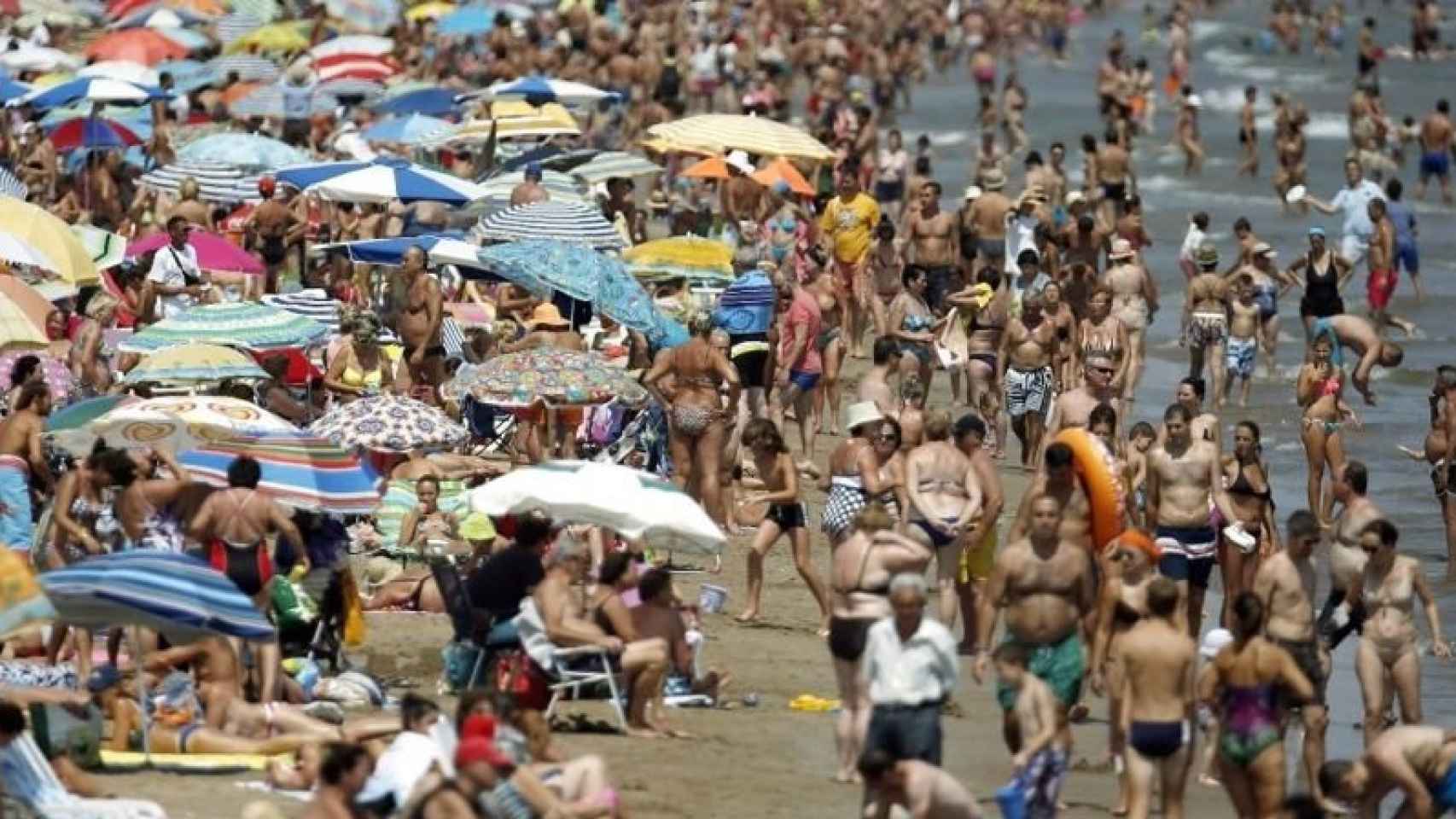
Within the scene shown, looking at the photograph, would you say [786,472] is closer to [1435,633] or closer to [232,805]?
[1435,633]

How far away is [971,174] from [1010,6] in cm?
1669

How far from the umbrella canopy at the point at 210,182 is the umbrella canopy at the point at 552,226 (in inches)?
110

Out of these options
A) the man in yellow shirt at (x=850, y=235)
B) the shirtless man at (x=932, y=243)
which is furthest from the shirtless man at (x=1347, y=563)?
the man in yellow shirt at (x=850, y=235)

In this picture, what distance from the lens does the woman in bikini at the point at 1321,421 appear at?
2017cm

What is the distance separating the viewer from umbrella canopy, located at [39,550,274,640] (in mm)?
12820

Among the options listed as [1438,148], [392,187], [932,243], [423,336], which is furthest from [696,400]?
[1438,148]

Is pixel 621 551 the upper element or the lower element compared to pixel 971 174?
upper

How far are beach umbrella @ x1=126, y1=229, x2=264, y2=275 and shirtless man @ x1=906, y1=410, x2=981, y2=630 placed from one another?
291 inches

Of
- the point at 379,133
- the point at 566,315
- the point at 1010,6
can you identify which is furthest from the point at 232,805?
the point at 1010,6

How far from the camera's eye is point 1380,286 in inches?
1147

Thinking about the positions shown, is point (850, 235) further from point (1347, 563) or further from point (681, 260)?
point (1347, 563)

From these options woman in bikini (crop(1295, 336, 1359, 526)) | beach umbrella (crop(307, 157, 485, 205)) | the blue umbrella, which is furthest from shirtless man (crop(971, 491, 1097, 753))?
the blue umbrella

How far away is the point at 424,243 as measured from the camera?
22.0 m

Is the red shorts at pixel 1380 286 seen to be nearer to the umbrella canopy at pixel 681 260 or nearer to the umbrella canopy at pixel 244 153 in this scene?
the umbrella canopy at pixel 681 260
